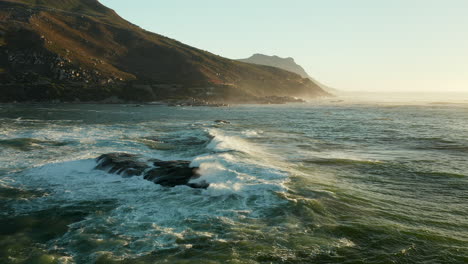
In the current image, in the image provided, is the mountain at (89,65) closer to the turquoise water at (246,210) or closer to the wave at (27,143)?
the wave at (27,143)

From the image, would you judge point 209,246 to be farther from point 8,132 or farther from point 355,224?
point 8,132

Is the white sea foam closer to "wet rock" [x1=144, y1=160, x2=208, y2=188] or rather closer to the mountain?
"wet rock" [x1=144, y1=160, x2=208, y2=188]

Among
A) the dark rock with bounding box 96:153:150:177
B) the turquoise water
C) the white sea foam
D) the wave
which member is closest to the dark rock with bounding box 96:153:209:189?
the dark rock with bounding box 96:153:150:177

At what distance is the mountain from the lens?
116062 millimetres

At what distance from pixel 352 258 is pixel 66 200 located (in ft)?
48.8

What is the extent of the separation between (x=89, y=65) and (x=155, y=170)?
13160 centimetres

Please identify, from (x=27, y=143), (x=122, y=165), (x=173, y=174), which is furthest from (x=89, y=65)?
(x=173, y=174)

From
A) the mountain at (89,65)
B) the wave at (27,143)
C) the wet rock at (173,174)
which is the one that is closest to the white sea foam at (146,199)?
the wet rock at (173,174)

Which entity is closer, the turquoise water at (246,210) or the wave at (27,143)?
the turquoise water at (246,210)

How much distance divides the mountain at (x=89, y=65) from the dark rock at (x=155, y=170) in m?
97.3

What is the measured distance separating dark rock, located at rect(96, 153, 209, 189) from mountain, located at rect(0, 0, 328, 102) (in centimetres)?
9731

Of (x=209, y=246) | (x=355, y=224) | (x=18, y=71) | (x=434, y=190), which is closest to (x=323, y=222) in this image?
(x=355, y=224)

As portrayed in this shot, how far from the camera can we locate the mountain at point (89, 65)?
116 meters

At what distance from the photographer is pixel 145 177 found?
73.0 ft
